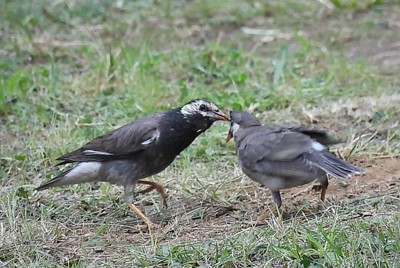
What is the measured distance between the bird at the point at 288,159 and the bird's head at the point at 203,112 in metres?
0.46

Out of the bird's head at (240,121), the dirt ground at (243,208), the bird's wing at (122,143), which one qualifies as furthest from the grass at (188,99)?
the bird's head at (240,121)

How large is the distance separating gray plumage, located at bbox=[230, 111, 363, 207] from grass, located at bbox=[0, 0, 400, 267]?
0.27 m

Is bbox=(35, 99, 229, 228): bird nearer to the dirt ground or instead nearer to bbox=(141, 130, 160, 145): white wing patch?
bbox=(141, 130, 160, 145): white wing patch

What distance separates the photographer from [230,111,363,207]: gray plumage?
23.3 ft

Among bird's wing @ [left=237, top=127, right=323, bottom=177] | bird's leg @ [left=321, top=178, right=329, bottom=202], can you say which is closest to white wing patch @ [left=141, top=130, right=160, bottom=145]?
bird's wing @ [left=237, top=127, right=323, bottom=177]

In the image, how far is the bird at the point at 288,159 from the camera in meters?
7.10

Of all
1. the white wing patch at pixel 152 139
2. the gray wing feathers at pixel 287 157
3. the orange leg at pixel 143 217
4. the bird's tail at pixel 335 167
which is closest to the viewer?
the bird's tail at pixel 335 167

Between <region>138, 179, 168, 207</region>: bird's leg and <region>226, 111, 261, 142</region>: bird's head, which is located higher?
<region>226, 111, 261, 142</region>: bird's head

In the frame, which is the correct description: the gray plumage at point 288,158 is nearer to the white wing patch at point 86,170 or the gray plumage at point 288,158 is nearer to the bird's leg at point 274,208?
the bird's leg at point 274,208

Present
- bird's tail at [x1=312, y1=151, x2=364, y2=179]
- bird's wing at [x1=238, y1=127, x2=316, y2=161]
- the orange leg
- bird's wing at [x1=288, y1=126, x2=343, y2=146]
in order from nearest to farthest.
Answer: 1. bird's tail at [x1=312, y1=151, x2=364, y2=179]
2. bird's wing at [x1=238, y1=127, x2=316, y2=161]
3. bird's wing at [x1=288, y1=126, x2=343, y2=146]
4. the orange leg

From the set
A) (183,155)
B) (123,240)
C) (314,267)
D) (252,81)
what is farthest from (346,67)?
(314,267)

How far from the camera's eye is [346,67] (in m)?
11.0

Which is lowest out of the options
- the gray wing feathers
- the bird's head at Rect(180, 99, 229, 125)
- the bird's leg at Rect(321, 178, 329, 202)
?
the bird's leg at Rect(321, 178, 329, 202)

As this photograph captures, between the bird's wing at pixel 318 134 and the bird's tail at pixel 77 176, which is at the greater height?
the bird's wing at pixel 318 134
